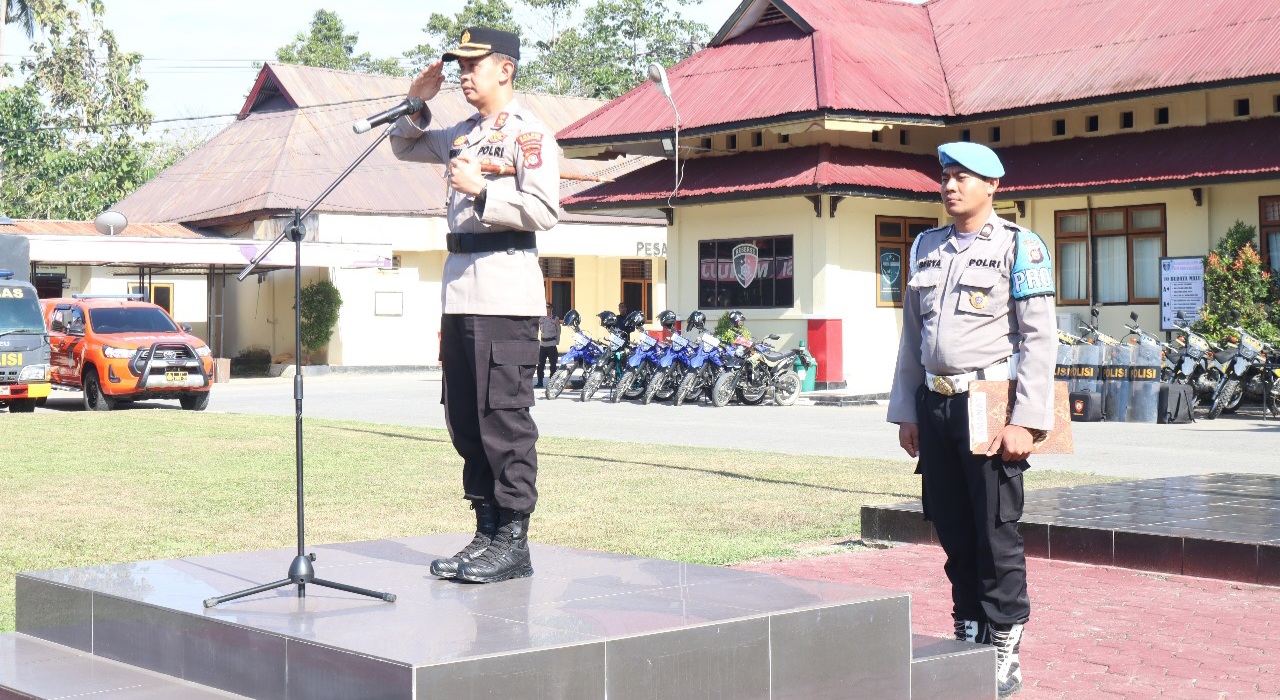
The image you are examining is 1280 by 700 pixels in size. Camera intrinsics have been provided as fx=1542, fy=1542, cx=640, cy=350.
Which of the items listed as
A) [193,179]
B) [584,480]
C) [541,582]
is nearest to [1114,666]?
[541,582]

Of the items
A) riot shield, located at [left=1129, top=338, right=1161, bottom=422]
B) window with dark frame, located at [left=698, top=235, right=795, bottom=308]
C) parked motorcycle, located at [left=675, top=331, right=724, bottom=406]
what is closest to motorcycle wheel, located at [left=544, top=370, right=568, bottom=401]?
parked motorcycle, located at [left=675, top=331, right=724, bottom=406]

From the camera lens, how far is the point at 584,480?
1288cm

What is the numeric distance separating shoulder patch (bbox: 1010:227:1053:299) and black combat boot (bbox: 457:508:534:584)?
82.5 inches

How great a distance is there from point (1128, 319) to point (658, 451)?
12818 mm

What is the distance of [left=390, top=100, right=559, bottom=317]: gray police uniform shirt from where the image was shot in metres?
5.89

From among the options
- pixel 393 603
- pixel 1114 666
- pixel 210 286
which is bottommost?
pixel 1114 666

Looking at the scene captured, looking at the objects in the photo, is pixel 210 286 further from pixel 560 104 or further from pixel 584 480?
pixel 584 480

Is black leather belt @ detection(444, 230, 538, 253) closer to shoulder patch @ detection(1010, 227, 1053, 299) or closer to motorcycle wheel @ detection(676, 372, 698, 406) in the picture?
shoulder patch @ detection(1010, 227, 1053, 299)

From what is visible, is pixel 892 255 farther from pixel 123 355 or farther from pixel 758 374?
pixel 123 355

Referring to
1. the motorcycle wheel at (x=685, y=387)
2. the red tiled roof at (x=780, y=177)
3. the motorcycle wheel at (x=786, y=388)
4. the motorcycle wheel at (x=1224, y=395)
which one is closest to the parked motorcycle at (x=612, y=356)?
the motorcycle wheel at (x=685, y=387)

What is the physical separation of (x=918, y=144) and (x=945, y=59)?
6.25ft

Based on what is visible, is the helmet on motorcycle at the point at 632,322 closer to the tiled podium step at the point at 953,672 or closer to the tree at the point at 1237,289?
the tree at the point at 1237,289

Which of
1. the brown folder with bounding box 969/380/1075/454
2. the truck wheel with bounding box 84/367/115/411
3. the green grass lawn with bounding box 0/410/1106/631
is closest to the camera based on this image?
the brown folder with bounding box 969/380/1075/454

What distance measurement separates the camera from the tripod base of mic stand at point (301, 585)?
5484mm
